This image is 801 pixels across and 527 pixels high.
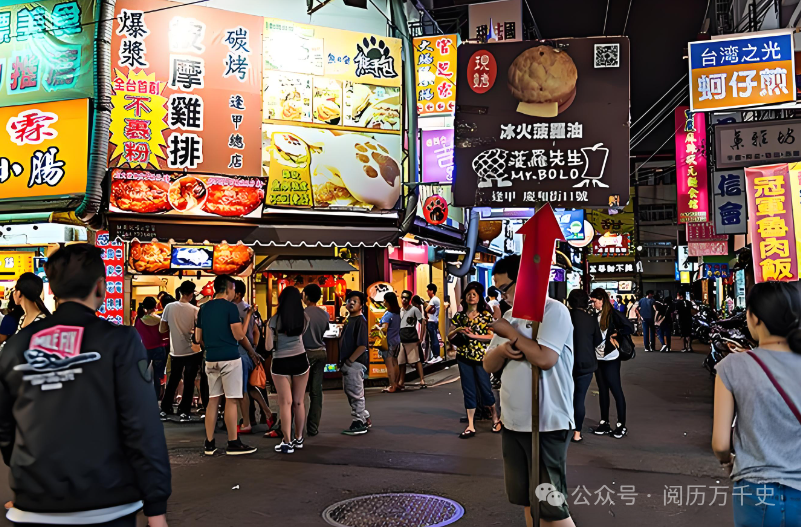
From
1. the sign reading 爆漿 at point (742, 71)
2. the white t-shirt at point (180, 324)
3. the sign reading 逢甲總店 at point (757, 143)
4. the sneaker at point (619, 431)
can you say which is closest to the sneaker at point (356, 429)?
the white t-shirt at point (180, 324)

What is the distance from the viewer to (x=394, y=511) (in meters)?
6.50

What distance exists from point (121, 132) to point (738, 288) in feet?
58.8

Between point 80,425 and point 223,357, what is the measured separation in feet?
19.6

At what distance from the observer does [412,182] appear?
15.9 meters

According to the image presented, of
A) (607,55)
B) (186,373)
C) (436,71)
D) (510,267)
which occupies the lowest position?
(186,373)

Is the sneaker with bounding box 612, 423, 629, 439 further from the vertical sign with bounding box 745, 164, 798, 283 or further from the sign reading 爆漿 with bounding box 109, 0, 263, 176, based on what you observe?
the sign reading 爆漿 with bounding box 109, 0, 263, 176

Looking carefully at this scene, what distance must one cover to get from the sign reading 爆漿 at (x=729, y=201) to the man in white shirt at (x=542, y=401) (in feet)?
43.1

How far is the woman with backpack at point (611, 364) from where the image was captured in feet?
32.6

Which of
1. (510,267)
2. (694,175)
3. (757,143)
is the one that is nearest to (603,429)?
(757,143)

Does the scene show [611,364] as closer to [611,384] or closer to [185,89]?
[611,384]

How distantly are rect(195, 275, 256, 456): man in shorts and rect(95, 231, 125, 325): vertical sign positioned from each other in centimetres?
454

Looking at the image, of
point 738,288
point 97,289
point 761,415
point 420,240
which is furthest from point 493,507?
point 738,288

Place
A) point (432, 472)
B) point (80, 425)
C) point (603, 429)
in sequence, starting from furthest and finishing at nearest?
1. point (603, 429)
2. point (432, 472)
3. point (80, 425)

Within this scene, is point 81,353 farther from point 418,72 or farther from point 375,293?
point 418,72
